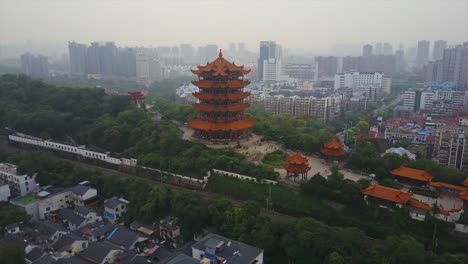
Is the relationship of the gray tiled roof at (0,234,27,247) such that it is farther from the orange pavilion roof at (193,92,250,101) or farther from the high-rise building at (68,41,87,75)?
the high-rise building at (68,41,87,75)

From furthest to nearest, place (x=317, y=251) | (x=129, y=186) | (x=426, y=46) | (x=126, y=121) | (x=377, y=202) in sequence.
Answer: (x=426, y=46), (x=126, y=121), (x=129, y=186), (x=377, y=202), (x=317, y=251)

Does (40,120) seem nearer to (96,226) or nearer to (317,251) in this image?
(96,226)

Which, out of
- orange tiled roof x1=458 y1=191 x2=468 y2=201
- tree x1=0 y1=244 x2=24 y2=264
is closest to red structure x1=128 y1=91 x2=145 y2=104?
tree x1=0 y1=244 x2=24 y2=264

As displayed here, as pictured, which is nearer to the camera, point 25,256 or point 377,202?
point 25,256

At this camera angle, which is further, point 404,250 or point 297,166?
point 297,166

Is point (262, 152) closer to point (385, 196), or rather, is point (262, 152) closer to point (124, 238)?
point (385, 196)

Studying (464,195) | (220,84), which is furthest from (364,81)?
(464,195)

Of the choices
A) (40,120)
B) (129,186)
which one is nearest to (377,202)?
(129,186)
